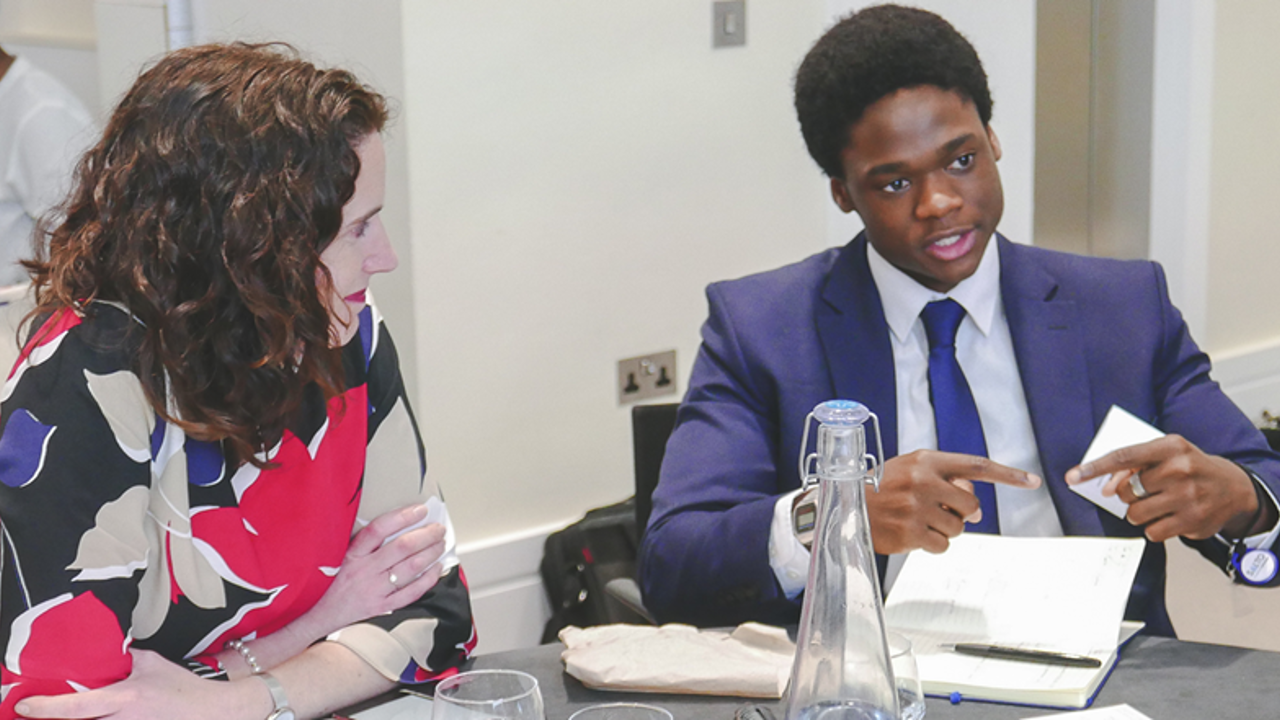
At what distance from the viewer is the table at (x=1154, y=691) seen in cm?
120

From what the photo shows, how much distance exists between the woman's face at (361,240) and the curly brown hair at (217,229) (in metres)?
0.02

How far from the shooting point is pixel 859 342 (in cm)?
180

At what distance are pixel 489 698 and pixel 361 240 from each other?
60 centimetres

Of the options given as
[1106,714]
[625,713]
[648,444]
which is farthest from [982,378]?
[625,713]

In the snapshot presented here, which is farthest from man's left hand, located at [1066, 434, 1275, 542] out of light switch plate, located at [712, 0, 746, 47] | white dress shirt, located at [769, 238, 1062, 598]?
light switch plate, located at [712, 0, 746, 47]

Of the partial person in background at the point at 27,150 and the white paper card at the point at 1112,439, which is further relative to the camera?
the partial person in background at the point at 27,150

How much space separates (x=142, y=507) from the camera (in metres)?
1.31

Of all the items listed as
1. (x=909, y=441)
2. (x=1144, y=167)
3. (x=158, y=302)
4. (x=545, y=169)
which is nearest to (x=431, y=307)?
(x=545, y=169)

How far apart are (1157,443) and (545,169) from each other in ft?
5.68

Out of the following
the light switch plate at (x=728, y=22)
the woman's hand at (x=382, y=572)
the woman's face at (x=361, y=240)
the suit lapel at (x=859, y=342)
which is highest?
the light switch plate at (x=728, y=22)

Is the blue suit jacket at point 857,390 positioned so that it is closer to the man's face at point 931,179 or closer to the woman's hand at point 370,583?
the man's face at point 931,179

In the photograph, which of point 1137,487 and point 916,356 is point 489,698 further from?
point 916,356

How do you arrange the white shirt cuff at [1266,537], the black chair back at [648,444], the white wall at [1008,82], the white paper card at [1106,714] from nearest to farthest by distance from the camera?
the white paper card at [1106,714] < the white shirt cuff at [1266,537] < the black chair back at [648,444] < the white wall at [1008,82]

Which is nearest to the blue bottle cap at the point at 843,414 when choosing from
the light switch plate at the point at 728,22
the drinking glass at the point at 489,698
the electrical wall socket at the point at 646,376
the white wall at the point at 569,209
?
the drinking glass at the point at 489,698
